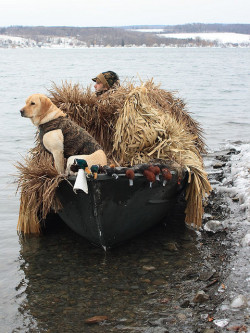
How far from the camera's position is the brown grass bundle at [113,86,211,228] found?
6.16m

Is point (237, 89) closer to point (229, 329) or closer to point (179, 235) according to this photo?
point (179, 235)

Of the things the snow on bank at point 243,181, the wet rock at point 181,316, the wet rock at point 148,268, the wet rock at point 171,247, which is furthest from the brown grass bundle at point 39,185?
the snow on bank at point 243,181

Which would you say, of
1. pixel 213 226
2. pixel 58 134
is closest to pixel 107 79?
pixel 58 134

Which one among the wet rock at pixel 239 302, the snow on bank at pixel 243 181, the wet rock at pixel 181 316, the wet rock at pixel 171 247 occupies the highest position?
the snow on bank at pixel 243 181

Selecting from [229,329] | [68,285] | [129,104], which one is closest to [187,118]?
[129,104]

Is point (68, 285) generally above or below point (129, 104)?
below

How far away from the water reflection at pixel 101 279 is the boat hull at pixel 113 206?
31cm

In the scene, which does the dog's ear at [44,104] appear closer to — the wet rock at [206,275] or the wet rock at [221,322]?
the wet rock at [206,275]

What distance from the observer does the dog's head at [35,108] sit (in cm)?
561

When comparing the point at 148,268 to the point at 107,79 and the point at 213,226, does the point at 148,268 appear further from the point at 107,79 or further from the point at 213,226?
the point at 107,79

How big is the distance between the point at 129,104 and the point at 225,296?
312 centimetres

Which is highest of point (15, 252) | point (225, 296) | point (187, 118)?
point (187, 118)

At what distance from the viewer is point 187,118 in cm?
869

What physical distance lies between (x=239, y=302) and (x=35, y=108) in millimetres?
3105
